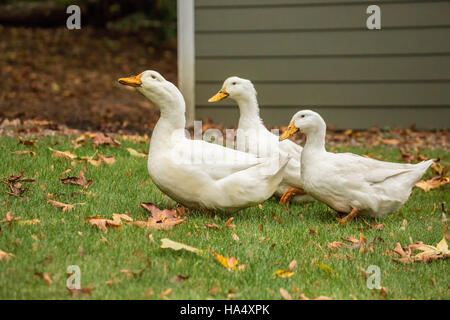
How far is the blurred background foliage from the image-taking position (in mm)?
15648

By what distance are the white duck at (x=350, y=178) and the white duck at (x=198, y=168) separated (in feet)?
1.09

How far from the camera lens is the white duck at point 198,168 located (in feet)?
13.3

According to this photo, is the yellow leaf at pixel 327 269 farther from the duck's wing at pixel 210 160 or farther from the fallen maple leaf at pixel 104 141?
the fallen maple leaf at pixel 104 141

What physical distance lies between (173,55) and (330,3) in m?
8.13

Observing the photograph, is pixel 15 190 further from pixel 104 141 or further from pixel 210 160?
pixel 104 141

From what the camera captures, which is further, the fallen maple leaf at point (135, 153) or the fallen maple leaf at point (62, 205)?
the fallen maple leaf at point (135, 153)

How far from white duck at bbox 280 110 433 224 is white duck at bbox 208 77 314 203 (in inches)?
16.8

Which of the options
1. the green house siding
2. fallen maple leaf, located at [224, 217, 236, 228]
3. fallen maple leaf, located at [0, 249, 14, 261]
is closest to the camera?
fallen maple leaf, located at [0, 249, 14, 261]

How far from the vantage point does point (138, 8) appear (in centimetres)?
1578

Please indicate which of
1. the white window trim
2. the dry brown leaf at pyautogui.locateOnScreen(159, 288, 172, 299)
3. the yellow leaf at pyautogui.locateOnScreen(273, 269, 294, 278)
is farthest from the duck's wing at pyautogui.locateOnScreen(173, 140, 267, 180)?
the white window trim

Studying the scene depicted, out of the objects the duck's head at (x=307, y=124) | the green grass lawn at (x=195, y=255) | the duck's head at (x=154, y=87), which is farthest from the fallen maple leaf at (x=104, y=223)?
the duck's head at (x=307, y=124)

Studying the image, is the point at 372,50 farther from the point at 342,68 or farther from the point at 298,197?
the point at 298,197

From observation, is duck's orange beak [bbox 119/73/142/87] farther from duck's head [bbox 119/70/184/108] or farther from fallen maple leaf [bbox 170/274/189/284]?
fallen maple leaf [bbox 170/274/189/284]

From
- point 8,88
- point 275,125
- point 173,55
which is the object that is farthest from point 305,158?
point 173,55
